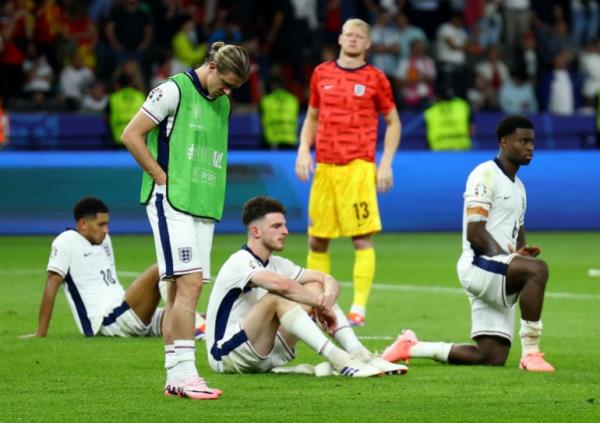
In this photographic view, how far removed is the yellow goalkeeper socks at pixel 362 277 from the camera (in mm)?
13430

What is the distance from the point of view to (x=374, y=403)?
8.90 m

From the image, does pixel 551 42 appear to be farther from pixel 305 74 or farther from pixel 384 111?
pixel 384 111

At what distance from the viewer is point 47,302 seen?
471 inches

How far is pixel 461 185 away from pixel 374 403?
47.3 ft

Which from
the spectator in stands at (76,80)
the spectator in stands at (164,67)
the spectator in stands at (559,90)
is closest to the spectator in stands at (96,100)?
the spectator in stands at (76,80)

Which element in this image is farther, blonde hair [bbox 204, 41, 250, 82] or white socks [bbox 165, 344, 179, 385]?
white socks [bbox 165, 344, 179, 385]

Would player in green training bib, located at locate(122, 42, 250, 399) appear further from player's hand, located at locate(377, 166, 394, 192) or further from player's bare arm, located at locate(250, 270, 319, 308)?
player's hand, located at locate(377, 166, 394, 192)

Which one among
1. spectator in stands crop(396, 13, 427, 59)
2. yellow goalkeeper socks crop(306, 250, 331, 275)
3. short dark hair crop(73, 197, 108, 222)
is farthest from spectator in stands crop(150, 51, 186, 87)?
short dark hair crop(73, 197, 108, 222)

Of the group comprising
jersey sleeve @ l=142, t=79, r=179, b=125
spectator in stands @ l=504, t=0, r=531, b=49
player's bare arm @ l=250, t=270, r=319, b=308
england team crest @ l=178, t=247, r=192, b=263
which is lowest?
player's bare arm @ l=250, t=270, r=319, b=308

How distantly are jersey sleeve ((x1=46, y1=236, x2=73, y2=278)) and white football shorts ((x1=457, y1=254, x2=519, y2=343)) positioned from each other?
321 cm

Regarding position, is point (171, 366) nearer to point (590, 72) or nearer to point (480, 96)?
point (480, 96)

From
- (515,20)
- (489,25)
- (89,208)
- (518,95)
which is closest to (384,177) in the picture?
(89,208)

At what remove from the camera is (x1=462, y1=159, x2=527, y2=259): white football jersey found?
10.6 metres

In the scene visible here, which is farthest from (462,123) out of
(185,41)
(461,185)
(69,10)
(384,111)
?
(384,111)
